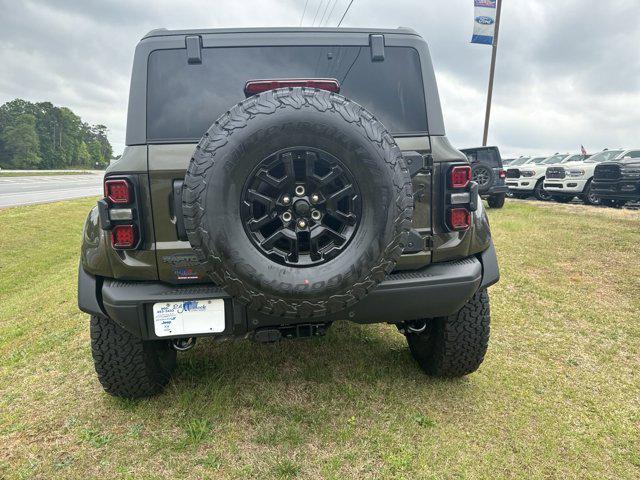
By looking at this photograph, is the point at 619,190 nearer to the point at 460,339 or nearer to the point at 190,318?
the point at 460,339

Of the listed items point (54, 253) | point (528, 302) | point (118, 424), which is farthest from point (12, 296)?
point (528, 302)

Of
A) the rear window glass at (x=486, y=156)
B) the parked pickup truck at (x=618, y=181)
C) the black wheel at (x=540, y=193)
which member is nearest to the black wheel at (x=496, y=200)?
the rear window glass at (x=486, y=156)

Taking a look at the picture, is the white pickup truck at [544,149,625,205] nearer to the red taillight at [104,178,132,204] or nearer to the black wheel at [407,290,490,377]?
the black wheel at [407,290,490,377]

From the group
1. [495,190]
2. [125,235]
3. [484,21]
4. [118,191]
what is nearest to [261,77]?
[118,191]

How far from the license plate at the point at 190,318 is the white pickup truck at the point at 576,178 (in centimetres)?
1280

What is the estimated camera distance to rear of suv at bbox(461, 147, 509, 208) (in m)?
11.2

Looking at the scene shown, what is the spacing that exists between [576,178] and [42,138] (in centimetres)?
9390

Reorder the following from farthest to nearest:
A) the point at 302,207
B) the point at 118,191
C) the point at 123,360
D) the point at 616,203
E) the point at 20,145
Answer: the point at 20,145 < the point at 616,203 < the point at 123,360 < the point at 118,191 < the point at 302,207

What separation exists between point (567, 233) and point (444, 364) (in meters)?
6.05

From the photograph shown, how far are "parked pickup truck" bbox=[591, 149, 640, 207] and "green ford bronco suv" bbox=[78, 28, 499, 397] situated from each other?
10943 mm

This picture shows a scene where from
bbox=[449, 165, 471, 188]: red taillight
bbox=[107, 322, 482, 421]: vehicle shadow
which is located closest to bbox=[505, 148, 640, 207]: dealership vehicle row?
bbox=[107, 322, 482, 421]: vehicle shadow

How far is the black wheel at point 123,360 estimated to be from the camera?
2.23 meters

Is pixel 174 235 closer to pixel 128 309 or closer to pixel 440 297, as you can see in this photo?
pixel 128 309

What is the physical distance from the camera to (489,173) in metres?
11.2
